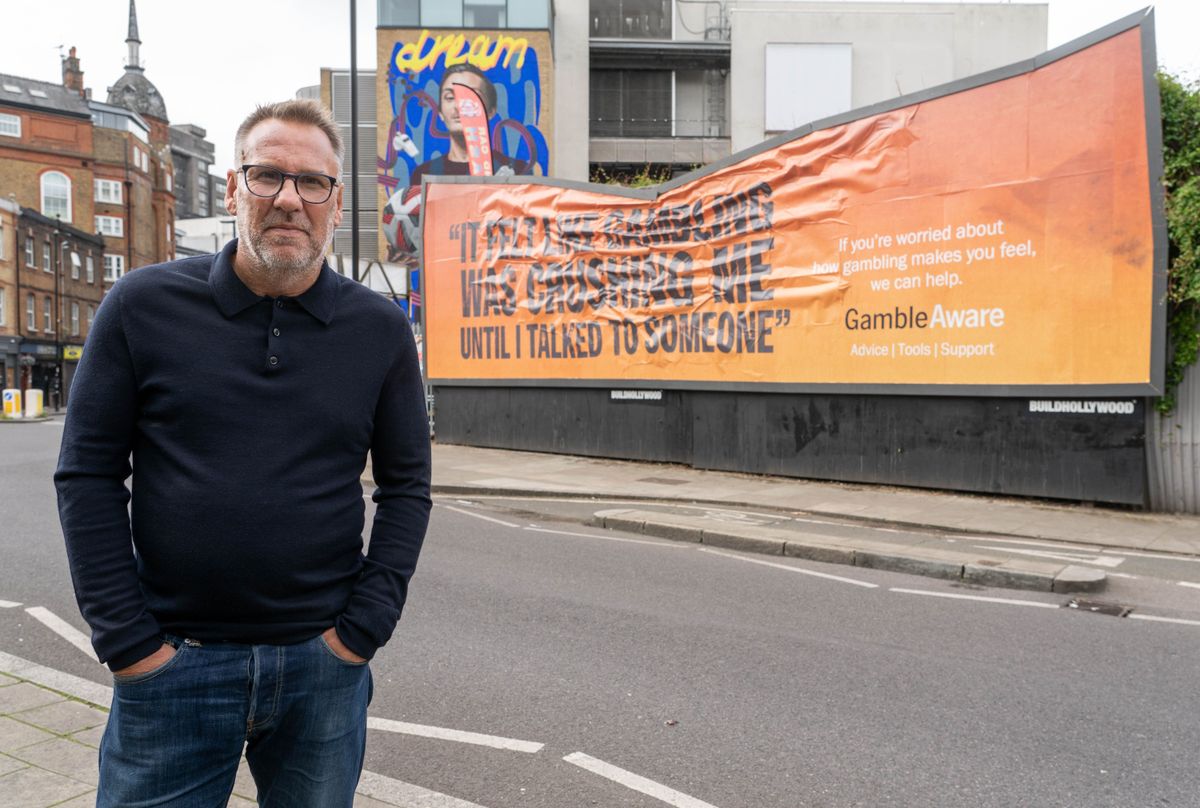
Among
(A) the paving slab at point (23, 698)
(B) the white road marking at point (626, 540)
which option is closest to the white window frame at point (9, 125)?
(B) the white road marking at point (626, 540)

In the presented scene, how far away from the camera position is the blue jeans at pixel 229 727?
6.64 feet

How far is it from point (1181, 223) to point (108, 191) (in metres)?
65.6

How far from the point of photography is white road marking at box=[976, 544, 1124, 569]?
29.6 feet

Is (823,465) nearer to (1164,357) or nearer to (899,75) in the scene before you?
(1164,357)

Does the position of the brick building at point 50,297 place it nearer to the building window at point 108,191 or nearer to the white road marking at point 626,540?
the building window at point 108,191

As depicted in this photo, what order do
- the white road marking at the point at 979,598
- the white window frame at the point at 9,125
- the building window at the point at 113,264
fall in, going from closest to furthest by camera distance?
the white road marking at the point at 979,598, the white window frame at the point at 9,125, the building window at the point at 113,264

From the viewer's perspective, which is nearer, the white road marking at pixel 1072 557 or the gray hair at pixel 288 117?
the gray hair at pixel 288 117

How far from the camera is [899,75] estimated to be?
38812 millimetres

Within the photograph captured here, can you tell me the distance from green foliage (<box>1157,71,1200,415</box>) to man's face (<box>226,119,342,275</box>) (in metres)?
11.4

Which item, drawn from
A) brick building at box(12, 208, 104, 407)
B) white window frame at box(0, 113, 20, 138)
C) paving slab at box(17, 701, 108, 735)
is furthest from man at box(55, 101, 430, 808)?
white window frame at box(0, 113, 20, 138)

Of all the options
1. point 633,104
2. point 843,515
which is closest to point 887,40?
point 633,104

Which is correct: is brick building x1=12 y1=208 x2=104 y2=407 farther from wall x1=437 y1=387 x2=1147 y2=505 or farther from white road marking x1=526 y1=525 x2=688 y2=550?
white road marking x1=526 y1=525 x2=688 y2=550

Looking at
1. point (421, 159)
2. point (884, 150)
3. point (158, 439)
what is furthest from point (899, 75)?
point (158, 439)

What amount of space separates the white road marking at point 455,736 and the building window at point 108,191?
6706 centimetres
